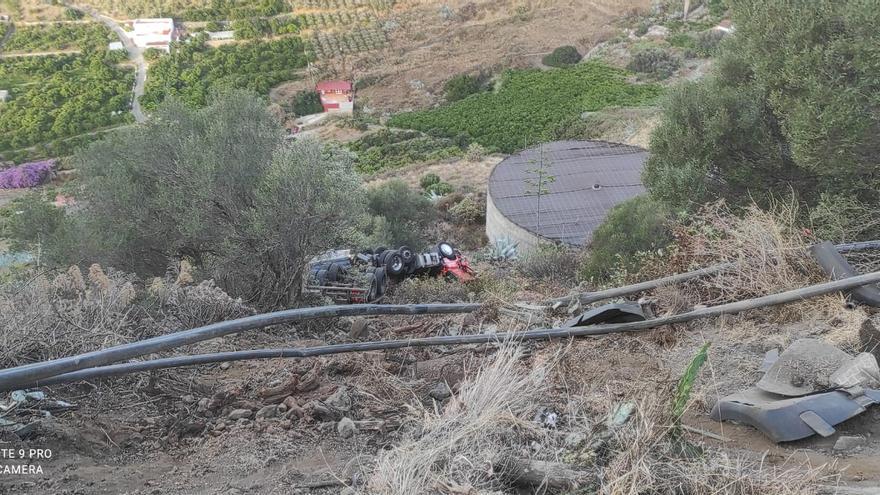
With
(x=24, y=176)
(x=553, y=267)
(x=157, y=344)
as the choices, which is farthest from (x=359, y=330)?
(x=24, y=176)

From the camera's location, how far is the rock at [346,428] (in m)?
3.39

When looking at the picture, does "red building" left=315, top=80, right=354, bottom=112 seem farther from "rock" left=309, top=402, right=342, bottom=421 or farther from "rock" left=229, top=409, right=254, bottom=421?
"rock" left=309, top=402, right=342, bottom=421

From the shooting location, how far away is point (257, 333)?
561 centimetres

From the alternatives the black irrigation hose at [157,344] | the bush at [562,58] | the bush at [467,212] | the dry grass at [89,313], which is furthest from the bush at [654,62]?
the black irrigation hose at [157,344]

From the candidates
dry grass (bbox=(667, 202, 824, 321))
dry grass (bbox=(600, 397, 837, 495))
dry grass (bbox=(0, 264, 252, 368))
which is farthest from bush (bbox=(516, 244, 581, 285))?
dry grass (bbox=(600, 397, 837, 495))

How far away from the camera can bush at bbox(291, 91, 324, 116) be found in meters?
33.7

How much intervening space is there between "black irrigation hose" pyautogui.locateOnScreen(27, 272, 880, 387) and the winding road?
1144 inches

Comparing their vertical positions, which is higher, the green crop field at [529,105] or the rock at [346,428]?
the rock at [346,428]

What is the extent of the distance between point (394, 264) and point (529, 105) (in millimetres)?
21526

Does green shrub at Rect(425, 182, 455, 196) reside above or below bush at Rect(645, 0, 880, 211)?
below

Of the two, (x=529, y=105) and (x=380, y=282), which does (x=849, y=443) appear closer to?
(x=380, y=282)

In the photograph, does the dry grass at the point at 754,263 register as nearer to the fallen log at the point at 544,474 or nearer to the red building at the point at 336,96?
the fallen log at the point at 544,474

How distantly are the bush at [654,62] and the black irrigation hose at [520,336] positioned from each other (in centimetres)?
3008

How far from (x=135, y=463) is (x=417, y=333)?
7.51ft
